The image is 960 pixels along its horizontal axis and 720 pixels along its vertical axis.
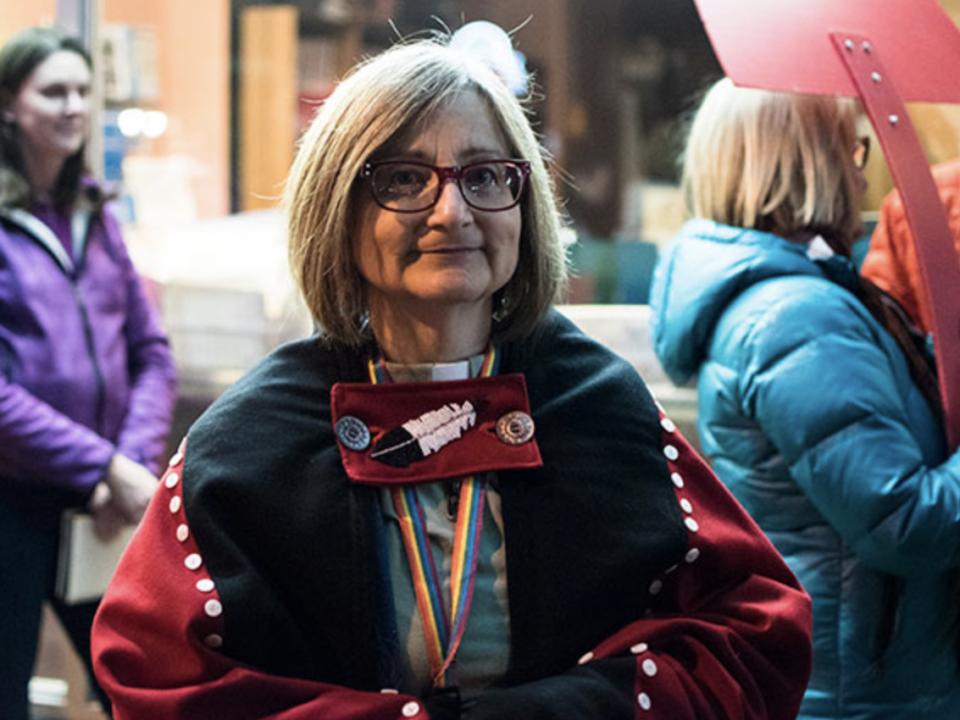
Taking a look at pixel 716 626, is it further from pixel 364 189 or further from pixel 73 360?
pixel 73 360

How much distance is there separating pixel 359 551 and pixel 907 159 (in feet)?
3.40

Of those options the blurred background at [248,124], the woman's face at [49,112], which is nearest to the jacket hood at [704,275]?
the woman's face at [49,112]

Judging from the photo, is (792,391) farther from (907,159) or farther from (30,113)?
(30,113)

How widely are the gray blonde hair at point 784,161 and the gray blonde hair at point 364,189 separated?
0.67 m

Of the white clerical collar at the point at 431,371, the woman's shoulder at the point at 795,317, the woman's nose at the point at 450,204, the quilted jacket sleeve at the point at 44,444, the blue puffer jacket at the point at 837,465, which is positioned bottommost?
the quilted jacket sleeve at the point at 44,444

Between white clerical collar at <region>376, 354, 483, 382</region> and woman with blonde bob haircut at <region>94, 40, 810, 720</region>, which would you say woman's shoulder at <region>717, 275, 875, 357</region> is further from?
white clerical collar at <region>376, 354, 483, 382</region>

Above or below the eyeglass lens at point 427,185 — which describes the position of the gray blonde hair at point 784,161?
below

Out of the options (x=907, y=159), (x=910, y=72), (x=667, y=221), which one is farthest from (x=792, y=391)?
(x=667, y=221)

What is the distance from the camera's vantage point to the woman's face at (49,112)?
3.41m

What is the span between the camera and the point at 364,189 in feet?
5.33

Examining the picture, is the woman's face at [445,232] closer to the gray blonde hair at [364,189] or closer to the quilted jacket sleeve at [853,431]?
the gray blonde hair at [364,189]

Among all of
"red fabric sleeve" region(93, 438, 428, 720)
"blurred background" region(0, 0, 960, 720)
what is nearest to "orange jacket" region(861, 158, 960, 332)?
"red fabric sleeve" region(93, 438, 428, 720)

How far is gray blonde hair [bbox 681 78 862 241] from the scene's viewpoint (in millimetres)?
2309

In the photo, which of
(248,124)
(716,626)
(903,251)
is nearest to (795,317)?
(903,251)
